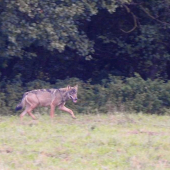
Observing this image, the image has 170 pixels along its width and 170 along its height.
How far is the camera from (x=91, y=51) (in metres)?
15.0

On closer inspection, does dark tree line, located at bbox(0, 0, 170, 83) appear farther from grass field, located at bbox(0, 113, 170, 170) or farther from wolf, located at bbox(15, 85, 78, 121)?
grass field, located at bbox(0, 113, 170, 170)

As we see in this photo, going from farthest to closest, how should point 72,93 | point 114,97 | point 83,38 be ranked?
point 114,97, point 83,38, point 72,93

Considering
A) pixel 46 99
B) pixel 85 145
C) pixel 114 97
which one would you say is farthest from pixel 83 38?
pixel 85 145

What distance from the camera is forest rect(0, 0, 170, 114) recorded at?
1277cm

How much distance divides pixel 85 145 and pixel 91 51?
Result: 21.7 ft

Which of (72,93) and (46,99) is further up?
(72,93)

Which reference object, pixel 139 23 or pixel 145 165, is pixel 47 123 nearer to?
pixel 145 165

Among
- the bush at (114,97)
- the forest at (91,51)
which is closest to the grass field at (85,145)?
the bush at (114,97)

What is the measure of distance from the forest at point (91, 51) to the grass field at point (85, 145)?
2751mm

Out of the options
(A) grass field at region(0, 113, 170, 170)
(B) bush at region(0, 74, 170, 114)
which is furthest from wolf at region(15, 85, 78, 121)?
(A) grass field at region(0, 113, 170, 170)

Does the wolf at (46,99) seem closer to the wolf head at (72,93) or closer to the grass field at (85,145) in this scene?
the wolf head at (72,93)

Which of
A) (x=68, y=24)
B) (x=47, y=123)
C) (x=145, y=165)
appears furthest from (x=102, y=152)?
(x=68, y=24)

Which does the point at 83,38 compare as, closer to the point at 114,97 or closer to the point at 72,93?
the point at 72,93

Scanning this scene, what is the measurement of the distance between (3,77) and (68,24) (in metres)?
4.39
